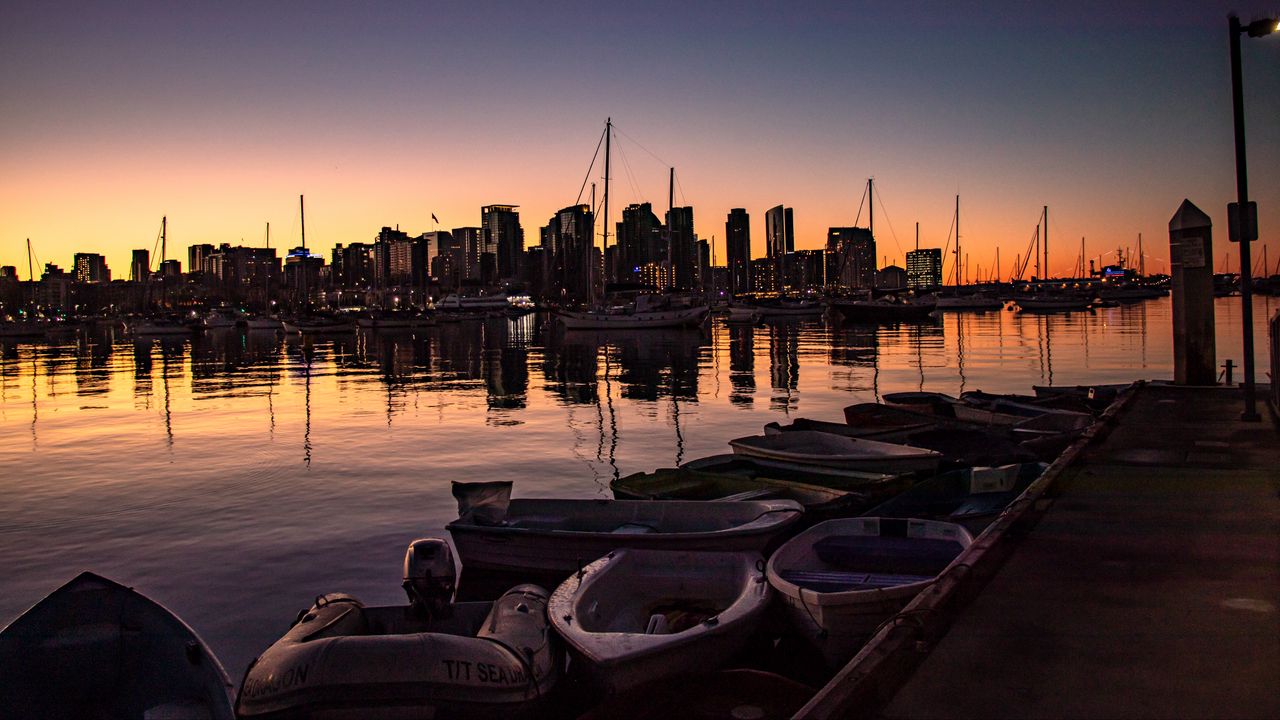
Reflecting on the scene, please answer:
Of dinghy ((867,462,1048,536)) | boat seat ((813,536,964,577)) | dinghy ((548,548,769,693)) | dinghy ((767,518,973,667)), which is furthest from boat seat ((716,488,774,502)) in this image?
dinghy ((548,548,769,693))

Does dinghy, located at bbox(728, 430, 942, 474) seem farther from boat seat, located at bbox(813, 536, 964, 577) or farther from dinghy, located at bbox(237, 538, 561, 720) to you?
dinghy, located at bbox(237, 538, 561, 720)

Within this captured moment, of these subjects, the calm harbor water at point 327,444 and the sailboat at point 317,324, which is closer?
the calm harbor water at point 327,444

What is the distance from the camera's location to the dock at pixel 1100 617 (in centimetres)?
506

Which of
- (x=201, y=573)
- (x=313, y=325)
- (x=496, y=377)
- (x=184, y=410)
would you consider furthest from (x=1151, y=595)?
(x=313, y=325)

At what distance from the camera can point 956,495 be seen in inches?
506

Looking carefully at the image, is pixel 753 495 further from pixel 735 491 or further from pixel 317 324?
pixel 317 324

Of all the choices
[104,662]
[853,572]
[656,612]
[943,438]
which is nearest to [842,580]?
[853,572]

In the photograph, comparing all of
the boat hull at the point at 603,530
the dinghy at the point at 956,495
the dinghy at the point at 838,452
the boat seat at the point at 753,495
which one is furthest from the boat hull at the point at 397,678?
the dinghy at the point at 838,452

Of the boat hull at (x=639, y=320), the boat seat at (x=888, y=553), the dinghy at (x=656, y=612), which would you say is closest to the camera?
the dinghy at (x=656, y=612)

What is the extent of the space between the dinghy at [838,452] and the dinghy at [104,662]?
1033 centimetres

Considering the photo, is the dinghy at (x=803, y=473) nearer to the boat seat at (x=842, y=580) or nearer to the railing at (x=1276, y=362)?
the boat seat at (x=842, y=580)

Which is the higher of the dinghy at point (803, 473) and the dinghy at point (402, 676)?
the dinghy at point (803, 473)

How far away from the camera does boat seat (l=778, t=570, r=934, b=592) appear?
868cm

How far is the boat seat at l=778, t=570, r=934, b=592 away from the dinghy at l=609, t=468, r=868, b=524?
9.90ft
